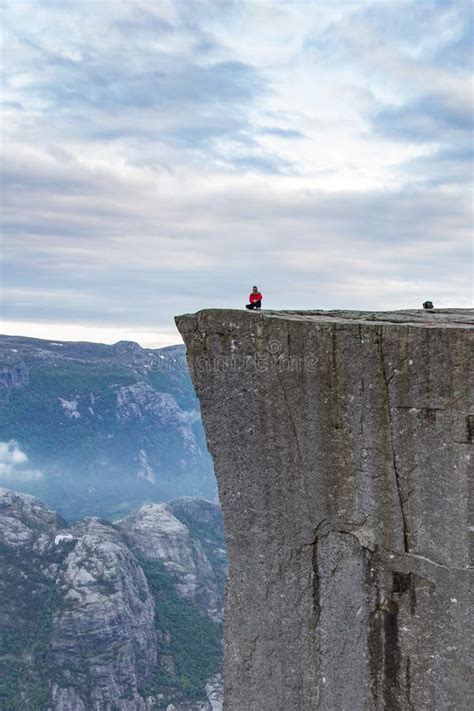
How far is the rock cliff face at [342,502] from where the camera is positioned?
33.7 feet

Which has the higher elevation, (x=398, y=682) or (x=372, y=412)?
(x=372, y=412)

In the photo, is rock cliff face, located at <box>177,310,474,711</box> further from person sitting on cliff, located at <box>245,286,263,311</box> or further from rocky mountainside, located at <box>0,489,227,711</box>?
rocky mountainside, located at <box>0,489,227,711</box>

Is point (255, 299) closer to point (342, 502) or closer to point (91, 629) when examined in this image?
point (342, 502)

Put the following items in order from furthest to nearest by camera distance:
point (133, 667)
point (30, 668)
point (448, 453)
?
point (133, 667), point (30, 668), point (448, 453)

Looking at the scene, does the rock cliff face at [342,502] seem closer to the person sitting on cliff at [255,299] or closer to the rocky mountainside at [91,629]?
the person sitting on cliff at [255,299]

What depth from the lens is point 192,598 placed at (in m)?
197

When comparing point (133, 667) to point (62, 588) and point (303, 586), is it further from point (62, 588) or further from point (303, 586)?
point (303, 586)

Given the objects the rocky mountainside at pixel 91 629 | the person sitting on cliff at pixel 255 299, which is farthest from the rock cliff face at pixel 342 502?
the rocky mountainside at pixel 91 629

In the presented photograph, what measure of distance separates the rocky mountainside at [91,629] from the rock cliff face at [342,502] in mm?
137886

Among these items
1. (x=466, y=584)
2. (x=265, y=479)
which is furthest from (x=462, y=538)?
Result: (x=265, y=479)

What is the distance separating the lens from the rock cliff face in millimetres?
10266

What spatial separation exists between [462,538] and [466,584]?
0.64m

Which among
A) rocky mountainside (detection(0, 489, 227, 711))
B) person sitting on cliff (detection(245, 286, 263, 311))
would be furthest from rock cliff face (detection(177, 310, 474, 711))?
rocky mountainside (detection(0, 489, 227, 711))

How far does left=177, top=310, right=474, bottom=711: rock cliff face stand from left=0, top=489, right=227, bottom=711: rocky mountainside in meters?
138
